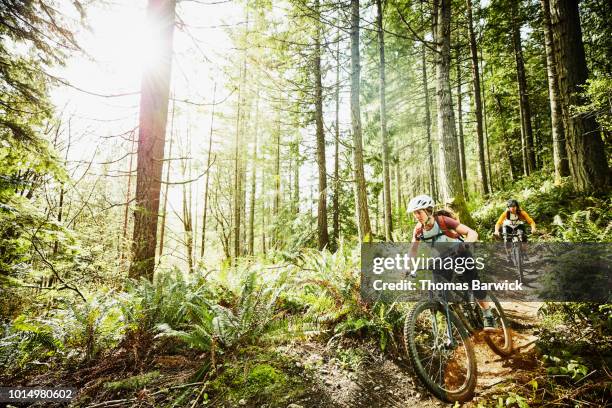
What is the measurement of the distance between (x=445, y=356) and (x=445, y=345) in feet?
0.78

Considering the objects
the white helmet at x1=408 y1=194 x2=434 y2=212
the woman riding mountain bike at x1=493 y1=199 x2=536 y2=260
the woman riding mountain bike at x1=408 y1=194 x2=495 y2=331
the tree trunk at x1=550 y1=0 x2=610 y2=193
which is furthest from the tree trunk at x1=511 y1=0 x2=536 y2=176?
the white helmet at x1=408 y1=194 x2=434 y2=212

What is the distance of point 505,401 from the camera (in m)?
2.78

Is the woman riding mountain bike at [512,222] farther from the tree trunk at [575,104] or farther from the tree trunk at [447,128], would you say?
the tree trunk at [575,104]

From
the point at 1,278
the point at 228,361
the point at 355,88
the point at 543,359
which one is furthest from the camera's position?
the point at 355,88

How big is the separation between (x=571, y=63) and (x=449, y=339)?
9.91m

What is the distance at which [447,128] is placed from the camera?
712 centimetres

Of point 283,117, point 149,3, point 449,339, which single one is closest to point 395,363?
point 449,339

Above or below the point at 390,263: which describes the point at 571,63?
above

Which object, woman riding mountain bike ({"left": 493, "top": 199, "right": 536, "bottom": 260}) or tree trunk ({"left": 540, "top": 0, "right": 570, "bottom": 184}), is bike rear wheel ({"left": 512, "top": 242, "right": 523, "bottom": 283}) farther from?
tree trunk ({"left": 540, "top": 0, "right": 570, "bottom": 184})

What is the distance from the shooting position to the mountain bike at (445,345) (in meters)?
2.96

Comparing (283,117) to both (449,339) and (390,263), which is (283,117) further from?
(449,339)

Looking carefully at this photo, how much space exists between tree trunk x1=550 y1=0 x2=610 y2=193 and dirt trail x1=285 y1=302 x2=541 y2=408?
269 inches

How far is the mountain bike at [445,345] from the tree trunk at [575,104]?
23.7 ft

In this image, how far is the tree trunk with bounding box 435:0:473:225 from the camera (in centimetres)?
711
